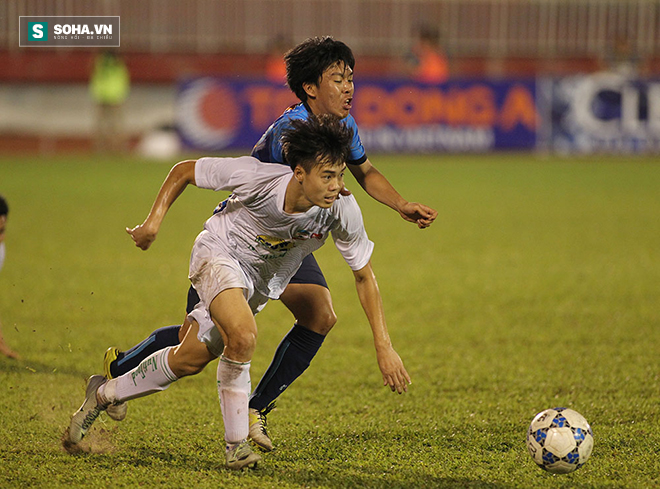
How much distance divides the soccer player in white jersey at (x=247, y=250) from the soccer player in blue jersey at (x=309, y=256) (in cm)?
17

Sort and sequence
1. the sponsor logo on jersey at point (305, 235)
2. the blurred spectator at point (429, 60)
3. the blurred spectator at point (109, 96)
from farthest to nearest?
the blurred spectator at point (109, 96)
the blurred spectator at point (429, 60)
the sponsor logo on jersey at point (305, 235)

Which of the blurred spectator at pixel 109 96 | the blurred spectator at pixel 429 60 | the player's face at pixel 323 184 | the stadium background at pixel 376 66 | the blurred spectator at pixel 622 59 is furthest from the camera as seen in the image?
the blurred spectator at pixel 622 59

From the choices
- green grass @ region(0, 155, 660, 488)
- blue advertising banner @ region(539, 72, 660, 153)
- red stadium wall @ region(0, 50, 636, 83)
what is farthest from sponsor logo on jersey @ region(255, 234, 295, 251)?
blue advertising banner @ region(539, 72, 660, 153)

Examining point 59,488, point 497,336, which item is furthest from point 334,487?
point 497,336

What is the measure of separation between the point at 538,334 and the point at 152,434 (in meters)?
3.02

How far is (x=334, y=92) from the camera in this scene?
367 cm

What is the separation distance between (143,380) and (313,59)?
5.12 ft

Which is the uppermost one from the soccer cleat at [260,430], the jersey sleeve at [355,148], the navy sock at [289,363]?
the jersey sleeve at [355,148]

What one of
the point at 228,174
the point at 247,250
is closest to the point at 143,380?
the point at 247,250

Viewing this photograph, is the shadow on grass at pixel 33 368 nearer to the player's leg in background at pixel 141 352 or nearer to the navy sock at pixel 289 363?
the player's leg in background at pixel 141 352

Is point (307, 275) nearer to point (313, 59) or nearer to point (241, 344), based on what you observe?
point (241, 344)

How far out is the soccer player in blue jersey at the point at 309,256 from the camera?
363cm

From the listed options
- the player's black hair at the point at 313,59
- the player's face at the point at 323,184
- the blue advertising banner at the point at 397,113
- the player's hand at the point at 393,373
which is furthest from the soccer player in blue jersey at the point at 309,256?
the blue advertising banner at the point at 397,113

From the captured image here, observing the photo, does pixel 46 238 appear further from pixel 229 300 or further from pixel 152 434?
pixel 229 300
